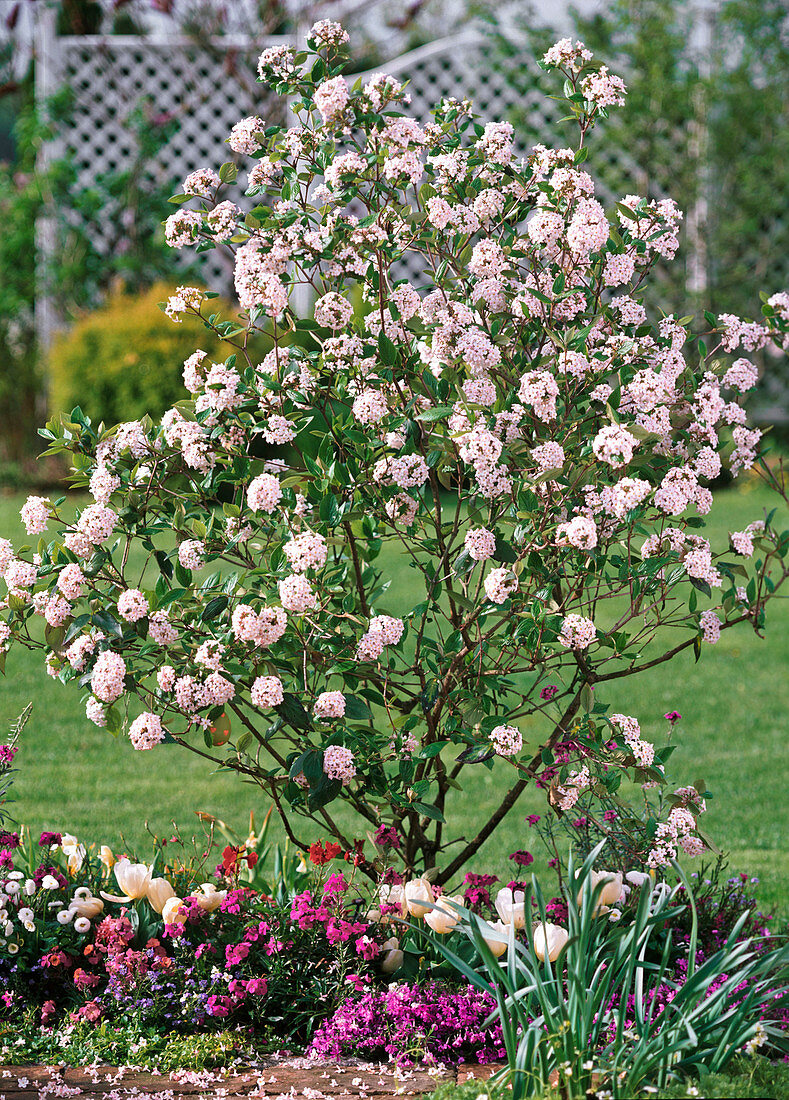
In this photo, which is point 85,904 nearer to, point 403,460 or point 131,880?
point 131,880

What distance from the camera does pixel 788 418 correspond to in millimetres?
9391

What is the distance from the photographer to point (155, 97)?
30.8 ft

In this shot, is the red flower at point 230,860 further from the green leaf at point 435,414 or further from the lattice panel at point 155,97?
the lattice panel at point 155,97

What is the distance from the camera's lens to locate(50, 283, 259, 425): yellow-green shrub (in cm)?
764

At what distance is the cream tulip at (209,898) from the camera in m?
2.41

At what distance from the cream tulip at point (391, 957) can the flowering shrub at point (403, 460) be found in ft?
0.80

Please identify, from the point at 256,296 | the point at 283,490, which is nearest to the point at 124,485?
the point at 283,490

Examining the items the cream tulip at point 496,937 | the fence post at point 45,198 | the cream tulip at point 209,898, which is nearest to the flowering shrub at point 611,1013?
the cream tulip at point 496,937

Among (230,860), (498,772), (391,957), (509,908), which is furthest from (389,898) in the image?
(498,772)

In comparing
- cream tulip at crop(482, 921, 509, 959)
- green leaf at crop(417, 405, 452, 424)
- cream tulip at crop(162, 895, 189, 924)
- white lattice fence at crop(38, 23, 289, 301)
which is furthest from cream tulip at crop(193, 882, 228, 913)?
white lattice fence at crop(38, 23, 289, 301)

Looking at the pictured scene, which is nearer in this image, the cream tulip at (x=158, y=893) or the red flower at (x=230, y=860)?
the cream tulip at (x=158, y=893)

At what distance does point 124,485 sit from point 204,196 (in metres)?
0.59

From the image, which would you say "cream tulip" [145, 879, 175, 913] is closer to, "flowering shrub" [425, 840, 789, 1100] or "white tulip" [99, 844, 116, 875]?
"white tulip" [99, 844, 116, 875]

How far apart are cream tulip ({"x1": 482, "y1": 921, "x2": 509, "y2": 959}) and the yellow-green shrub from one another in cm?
571
